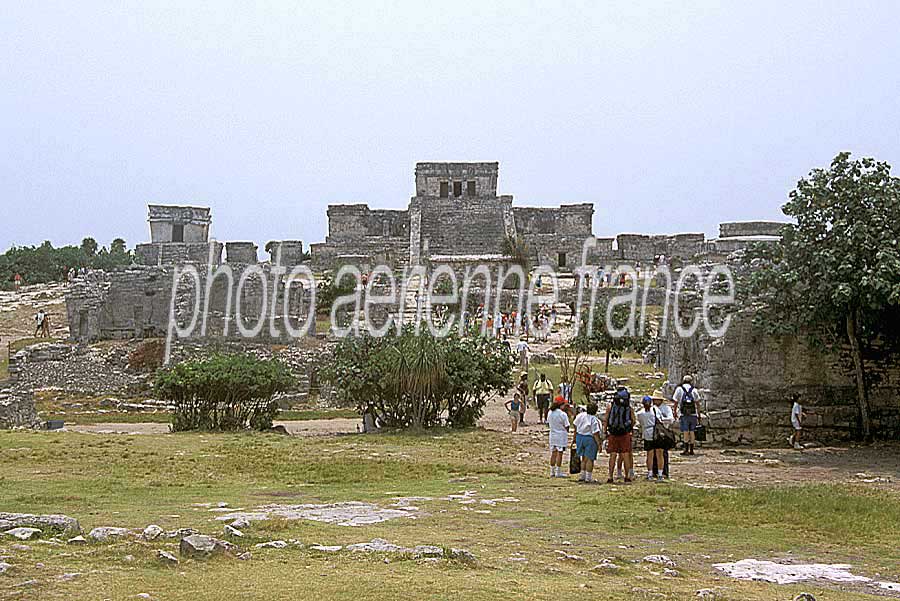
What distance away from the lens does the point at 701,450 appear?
14234 millimetres

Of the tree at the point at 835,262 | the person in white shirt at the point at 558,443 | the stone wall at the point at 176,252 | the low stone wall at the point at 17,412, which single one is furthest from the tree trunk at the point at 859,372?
the stone wall at the point at 176,252

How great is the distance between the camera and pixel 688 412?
1389 cm

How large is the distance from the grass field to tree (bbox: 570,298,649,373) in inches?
531

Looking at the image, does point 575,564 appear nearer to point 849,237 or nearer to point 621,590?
point 621,590

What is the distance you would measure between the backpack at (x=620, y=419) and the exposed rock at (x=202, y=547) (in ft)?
19.0

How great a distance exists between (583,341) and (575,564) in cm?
2110

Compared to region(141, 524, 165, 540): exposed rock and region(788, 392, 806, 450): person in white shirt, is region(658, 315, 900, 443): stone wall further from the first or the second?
region(141, 524, 165, 540): exposed rock

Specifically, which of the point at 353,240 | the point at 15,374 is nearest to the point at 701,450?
the point at 15,374

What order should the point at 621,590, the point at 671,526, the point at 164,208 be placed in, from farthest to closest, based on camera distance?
the point at 164,208, the point at 671,526, the point at 621,590

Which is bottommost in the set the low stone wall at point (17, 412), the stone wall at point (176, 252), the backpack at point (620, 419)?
the low stone wall at point (17, 412)

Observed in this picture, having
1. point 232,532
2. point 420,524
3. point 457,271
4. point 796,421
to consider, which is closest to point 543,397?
point 796,421

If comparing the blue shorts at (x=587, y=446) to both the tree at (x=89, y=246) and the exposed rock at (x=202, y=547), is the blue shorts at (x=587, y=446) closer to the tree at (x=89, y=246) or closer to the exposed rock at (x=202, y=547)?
the exposed rock at (x=202, y=547)

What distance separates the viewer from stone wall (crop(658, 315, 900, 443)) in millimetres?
14773

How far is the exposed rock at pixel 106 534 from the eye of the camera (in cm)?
618
